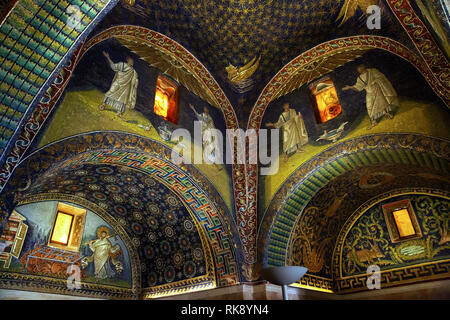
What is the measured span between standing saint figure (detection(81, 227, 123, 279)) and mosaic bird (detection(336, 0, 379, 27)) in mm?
9112

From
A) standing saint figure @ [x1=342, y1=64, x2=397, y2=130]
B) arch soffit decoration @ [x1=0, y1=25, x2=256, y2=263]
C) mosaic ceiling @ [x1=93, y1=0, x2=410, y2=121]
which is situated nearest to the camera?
arch soffit decoration @ [x1=0, y1=25, x2=256, y2=263]

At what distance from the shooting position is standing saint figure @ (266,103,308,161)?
31.6 ft

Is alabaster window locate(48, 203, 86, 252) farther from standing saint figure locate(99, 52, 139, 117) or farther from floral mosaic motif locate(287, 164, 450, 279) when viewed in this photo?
floral mosaic motif locate(287, 164, 450, 279)

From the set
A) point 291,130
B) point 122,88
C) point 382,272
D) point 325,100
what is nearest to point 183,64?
point 122,88

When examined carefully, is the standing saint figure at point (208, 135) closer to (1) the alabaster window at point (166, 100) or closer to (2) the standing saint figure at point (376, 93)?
(1) the alabaster window at point (166, 100)

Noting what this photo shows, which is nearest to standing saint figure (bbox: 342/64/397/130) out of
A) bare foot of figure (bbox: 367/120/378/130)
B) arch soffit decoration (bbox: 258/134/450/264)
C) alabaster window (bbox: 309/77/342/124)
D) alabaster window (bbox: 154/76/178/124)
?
bare foot of figure (bbox: 367/120/378/130)

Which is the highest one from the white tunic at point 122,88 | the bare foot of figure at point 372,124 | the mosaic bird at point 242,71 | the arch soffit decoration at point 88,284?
the mosaic bird at point 242,71

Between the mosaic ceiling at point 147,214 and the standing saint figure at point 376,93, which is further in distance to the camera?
the mosaic ceiling at point 147,214

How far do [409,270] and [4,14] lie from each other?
10.8 m

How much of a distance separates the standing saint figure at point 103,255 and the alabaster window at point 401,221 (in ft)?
27.6

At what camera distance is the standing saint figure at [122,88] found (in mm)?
7629

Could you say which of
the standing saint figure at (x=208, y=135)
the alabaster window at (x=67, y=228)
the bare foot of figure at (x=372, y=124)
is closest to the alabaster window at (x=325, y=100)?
the bare foot of figure at (x=372, y=124)

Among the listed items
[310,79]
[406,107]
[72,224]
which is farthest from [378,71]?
[72,224]

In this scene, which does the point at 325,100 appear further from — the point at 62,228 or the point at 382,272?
the point at 62,228
